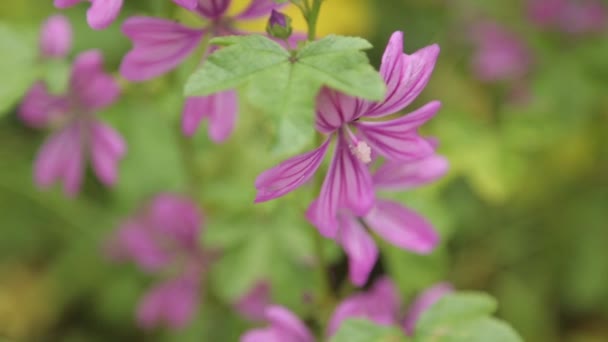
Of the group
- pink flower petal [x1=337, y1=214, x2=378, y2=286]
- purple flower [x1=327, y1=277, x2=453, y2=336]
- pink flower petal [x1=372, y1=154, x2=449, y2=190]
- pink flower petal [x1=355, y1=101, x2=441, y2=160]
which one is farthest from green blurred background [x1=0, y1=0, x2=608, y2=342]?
pink flower petal [x1=355, y1=101, x2=441, y2=160]

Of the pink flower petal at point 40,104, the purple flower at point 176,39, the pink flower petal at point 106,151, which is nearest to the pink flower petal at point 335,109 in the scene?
the purple flower at point 176,39

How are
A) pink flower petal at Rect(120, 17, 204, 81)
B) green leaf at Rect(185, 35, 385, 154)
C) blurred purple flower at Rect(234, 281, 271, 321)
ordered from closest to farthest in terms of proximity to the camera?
green leaf at Rect(185, 35, 385, 154)
pink flower petal at Rect(120, 17, 204, 81)
blurred purple flower at Rect(234, 281, 271, 321)

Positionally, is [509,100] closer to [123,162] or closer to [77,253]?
[123,162]

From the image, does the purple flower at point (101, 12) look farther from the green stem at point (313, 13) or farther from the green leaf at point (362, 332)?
the green leaf at point (362, 332)

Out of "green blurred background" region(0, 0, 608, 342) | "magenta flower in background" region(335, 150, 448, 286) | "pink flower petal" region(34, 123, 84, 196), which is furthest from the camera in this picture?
"green blurred background" region(0, 0, 608, 342)

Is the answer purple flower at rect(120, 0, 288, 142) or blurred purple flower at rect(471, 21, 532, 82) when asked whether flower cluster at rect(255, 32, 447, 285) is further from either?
blurred purple flower at rect(471, 21, 532, 82)

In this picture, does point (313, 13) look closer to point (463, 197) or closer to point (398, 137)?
point (398, 137)
